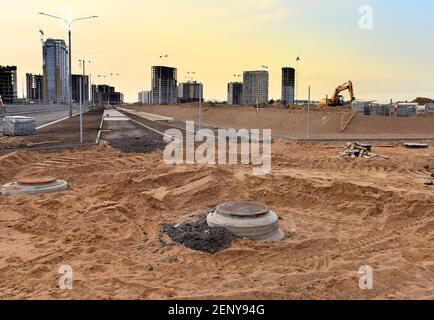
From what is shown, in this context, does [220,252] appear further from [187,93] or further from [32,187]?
[187,93]

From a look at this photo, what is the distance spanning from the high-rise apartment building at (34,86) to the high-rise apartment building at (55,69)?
40100mm

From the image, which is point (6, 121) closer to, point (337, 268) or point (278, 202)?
point (278, 202)

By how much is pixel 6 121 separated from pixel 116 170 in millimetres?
15326

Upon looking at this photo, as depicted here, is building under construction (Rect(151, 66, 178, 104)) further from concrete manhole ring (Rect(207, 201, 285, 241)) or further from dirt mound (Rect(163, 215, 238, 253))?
concrete manhole ring (Rect(207, 201, 285, 241))

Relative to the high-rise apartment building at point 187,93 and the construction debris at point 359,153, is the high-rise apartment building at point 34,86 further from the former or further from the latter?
the construction debris at point 359,153

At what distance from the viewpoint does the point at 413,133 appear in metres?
36.3

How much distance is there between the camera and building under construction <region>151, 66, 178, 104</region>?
563 feet

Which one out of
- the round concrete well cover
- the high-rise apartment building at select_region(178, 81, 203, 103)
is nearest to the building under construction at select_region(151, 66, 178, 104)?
the high-rise apartment building at select_region(178, 81, 203, 103)

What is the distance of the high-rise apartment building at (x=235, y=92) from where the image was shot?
148 m

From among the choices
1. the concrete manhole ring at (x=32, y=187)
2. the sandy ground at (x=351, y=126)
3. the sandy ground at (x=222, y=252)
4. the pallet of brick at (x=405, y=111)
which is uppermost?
the pallet of brick at (x=405, y=111)

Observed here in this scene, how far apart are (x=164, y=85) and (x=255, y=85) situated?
52234 mm

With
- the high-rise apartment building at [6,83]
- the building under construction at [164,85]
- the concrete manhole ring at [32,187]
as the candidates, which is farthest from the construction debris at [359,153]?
the building under construction at [164,85]

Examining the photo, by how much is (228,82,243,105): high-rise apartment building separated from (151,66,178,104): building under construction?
28.7 meters
